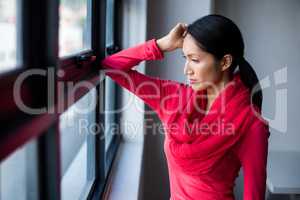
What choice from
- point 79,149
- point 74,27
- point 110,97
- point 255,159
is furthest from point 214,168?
point 110,97

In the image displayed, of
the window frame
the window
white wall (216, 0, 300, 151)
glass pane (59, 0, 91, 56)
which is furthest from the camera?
white wall (216, 0, 300, 151)

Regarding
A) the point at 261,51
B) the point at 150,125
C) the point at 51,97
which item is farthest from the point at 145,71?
the point at 51,97

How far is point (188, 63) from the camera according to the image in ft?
3.81

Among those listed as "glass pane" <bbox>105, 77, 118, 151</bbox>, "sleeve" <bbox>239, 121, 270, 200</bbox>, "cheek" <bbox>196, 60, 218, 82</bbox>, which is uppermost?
"cheek" <bbox>196, 60, 218, 82</bbox>

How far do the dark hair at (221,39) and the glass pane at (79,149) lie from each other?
45 cm

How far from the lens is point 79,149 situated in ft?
4.64

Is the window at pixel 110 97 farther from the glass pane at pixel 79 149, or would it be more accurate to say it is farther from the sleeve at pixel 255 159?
the sleeve at pixel 255 159

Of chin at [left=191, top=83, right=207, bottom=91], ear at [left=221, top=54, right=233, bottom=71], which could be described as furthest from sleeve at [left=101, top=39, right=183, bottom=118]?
ear at [left=221, top=54, right=233, bottom=71]

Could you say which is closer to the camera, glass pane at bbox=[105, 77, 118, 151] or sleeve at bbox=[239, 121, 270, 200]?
sleeve at bbox=[239, 121, 270, 200]

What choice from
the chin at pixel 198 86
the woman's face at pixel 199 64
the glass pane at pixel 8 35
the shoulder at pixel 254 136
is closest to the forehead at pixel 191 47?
the woman's face at pixel 199 64

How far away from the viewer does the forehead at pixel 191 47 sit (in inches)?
43.9

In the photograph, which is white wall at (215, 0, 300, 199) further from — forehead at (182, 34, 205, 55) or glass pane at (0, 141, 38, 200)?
glass pane at (0, 141, 38, 200)

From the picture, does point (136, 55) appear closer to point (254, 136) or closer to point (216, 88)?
point (216, 88)

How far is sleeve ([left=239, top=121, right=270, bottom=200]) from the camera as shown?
1.10 meters
